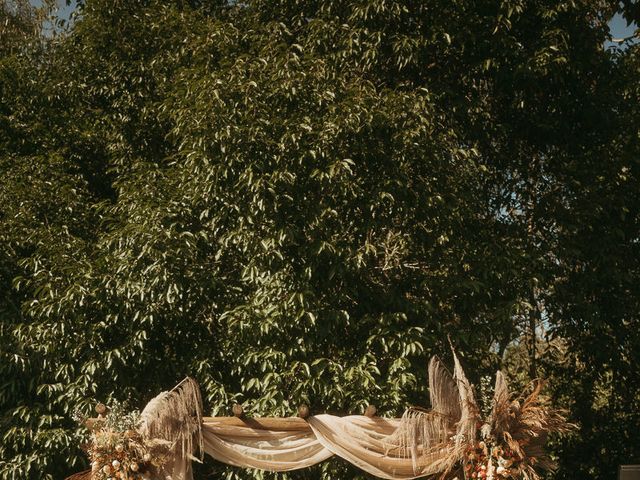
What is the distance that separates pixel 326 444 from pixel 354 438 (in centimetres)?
24

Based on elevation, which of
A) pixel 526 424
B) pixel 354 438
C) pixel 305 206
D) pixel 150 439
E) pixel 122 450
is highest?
pixel 305 206

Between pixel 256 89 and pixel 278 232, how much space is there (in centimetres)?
126

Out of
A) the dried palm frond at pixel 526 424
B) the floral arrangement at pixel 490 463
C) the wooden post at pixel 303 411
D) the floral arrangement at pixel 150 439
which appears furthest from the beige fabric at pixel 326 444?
the dried palm frond at pixel 526 424

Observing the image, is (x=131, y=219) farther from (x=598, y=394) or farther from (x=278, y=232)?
(x=598, y=394)

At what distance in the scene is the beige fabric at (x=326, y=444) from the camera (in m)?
6.90

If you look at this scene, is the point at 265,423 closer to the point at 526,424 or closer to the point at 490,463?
the point at 490,463

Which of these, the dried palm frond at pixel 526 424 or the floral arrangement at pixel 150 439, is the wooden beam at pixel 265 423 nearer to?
the floral arrangement at pixel 150 439

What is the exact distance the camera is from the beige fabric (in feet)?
22.6

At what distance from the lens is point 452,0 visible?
8141 millimetres

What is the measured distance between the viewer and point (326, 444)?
6945mm

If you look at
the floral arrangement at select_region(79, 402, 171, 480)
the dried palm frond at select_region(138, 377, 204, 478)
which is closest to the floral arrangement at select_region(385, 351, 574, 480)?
the dried palm frond at select_region(138, 377, 204, 478)

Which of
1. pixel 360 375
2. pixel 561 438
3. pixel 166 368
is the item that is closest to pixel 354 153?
pixel 360 375

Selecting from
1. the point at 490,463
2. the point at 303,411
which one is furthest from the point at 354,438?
the point at 490,463

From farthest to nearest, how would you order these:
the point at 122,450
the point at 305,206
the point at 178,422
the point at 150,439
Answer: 1. the point at 305,206
2. the point at 178,422
3. the point at 150,439
4. the point at 122,450
